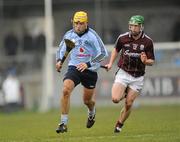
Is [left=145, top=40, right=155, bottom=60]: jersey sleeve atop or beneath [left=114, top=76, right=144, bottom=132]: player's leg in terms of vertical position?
atop

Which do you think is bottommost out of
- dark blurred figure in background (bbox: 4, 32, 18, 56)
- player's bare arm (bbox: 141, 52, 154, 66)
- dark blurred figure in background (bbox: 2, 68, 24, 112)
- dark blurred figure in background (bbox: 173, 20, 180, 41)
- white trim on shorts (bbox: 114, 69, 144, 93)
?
dark blurred figure in background (bbox: 2, 68, 24, 112)

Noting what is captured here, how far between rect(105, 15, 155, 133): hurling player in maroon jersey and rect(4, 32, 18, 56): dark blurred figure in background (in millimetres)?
18856

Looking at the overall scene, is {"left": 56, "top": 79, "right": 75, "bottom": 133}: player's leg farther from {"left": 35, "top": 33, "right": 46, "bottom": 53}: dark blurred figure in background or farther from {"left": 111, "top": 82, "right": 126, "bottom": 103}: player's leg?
{"left": 35, "top": 33, "right": 46, "bottom": 53}: dark blurred figure in background

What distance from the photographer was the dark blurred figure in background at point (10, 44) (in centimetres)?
3519

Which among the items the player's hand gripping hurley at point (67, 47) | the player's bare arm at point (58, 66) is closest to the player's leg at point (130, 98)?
the player's hand gripping hurley at point (67, 47)

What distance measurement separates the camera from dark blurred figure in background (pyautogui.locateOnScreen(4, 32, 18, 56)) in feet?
115

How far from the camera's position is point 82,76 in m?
16.7


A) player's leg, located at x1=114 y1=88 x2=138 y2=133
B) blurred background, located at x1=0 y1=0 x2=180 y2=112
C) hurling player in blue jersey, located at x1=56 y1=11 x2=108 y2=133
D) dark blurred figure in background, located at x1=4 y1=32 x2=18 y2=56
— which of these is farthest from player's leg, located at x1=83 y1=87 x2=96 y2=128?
dark blurred figure in background, located at x1=4 y1=32 x2=18 y2=56

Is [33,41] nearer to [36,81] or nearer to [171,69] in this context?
[36,81]

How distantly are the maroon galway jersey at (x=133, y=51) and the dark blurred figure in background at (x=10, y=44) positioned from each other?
18.9 metres

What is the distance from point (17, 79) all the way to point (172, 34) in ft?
22.0

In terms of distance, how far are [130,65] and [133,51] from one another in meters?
0.32

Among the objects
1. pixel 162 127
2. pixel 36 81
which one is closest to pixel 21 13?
pixel 36 81

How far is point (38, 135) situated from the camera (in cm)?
1675
